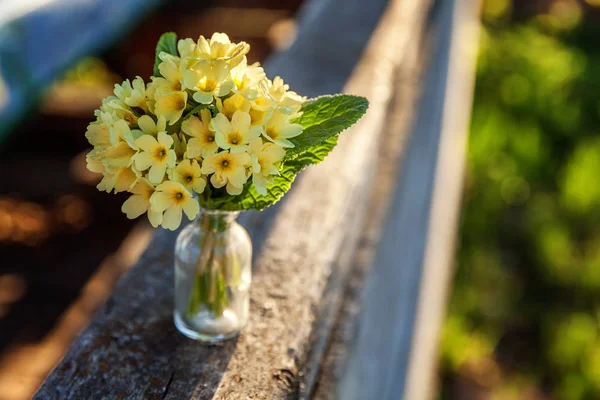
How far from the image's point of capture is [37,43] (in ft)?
6.30

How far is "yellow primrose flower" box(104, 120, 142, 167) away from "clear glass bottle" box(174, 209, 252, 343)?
0.18m

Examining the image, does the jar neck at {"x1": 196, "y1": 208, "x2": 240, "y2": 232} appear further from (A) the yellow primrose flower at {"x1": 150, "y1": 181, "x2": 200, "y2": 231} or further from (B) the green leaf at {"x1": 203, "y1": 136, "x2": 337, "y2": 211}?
(A) the yellow primrose flower at {"x1": 150, "y1": 181, "x2": 200, "y2": 231}

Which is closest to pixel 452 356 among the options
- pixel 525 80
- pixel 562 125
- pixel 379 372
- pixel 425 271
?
pixel 425 271

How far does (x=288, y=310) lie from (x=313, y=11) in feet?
5.82

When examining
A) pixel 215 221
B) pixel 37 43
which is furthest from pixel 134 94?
pixel 37 43

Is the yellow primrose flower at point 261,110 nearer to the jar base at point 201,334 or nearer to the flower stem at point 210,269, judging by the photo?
the flower stem at point 210,269

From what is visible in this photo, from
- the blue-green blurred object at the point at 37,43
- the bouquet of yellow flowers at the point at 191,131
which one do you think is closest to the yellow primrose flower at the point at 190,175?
the bouquet of yellow flowers at the point at 191,131

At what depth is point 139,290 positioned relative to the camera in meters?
1.10

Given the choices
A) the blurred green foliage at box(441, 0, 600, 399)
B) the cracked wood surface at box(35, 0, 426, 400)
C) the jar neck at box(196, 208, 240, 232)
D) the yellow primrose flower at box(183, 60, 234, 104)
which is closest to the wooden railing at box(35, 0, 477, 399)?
the cracked wood surface at box(35, 0, 426, 400)

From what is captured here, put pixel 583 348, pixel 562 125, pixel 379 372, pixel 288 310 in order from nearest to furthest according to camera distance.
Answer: pixel 288 310
pixel 379 372
pixel 583 348
pixel 562 125

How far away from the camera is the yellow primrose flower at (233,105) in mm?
781

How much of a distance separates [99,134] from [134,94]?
2.5 inches

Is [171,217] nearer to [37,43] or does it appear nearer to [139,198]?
[139,198]

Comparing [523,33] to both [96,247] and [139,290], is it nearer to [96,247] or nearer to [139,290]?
[96,247]
